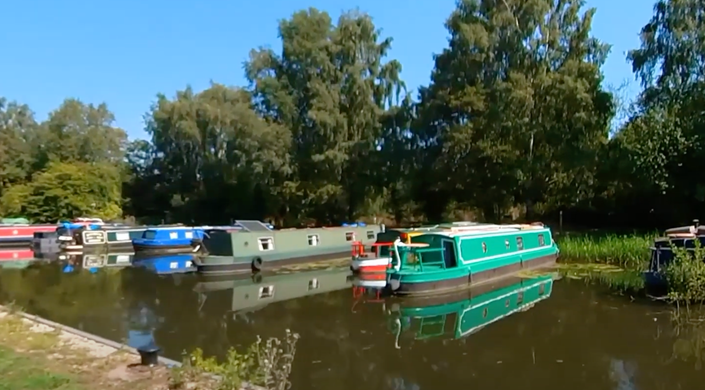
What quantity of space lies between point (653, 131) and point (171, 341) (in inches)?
910

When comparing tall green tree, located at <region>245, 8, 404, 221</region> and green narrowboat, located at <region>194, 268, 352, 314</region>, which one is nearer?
green narrowboat, located at <region>194, 268, 352, 314</region>

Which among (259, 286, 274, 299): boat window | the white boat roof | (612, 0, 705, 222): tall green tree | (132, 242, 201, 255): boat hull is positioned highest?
(612, 0, 705, 222): tall green tree

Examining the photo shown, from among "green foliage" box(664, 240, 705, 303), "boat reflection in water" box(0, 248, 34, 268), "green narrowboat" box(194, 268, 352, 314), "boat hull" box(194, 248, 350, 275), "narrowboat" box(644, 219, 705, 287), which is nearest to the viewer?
"green foliage" box(664, 240, 705, 303)

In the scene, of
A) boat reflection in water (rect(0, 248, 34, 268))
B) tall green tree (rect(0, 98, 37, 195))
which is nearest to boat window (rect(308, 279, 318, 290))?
boat reflection in water (rect(0, 248, 34, 268))

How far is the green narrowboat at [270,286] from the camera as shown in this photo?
1532cm

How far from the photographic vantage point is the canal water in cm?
876

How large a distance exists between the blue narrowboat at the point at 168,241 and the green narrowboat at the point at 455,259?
14.1 meters

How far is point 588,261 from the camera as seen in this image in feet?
71.1

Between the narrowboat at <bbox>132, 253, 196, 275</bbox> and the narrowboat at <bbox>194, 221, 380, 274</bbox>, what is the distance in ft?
3.81

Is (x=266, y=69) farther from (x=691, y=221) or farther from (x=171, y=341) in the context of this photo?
(x=171, y=341)

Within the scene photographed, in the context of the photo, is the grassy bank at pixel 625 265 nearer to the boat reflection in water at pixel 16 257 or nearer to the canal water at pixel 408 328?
the canal water at pixel 408 328

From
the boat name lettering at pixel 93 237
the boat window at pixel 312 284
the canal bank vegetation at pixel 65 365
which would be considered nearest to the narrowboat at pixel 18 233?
the boat name lettering at pixel 93 237

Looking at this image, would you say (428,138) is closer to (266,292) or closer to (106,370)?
(266,292)

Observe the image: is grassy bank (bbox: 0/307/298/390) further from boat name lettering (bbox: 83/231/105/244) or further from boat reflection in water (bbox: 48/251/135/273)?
boat name lettering (bbox: 83/231/105/244)
